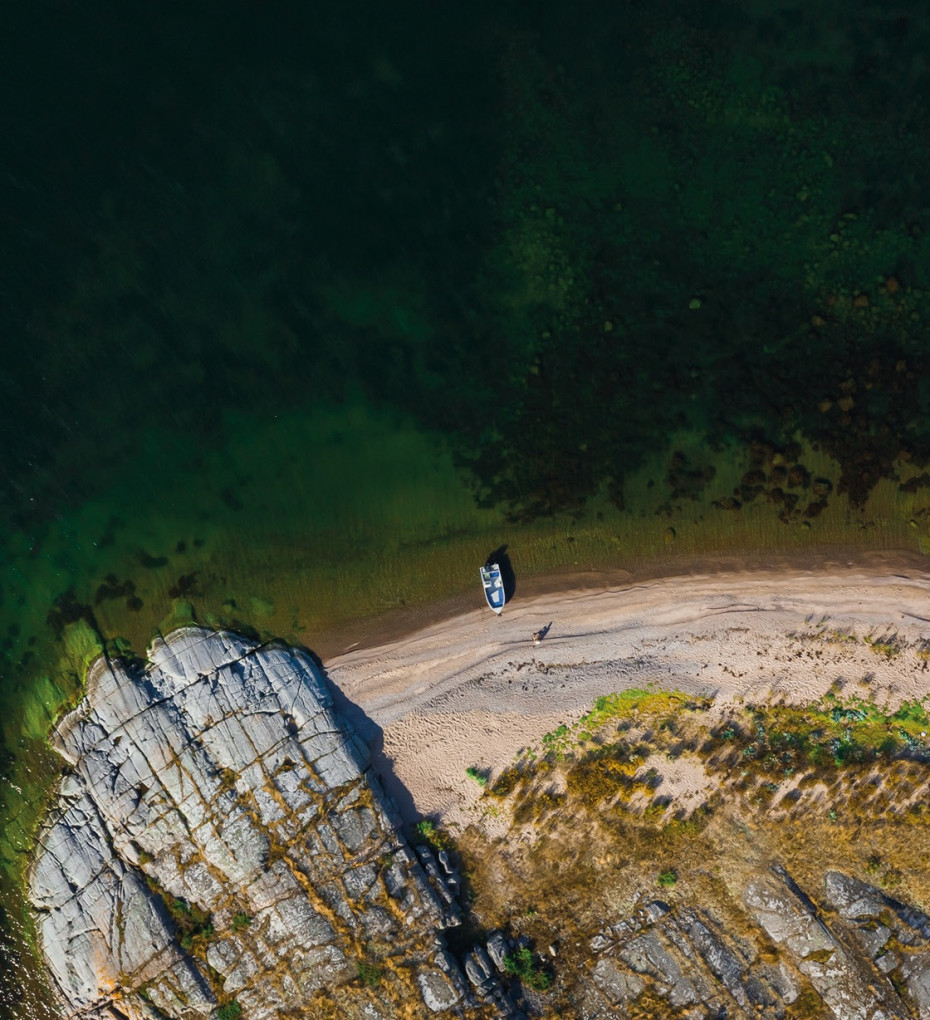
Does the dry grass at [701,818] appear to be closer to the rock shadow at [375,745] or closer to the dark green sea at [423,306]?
the rock shadow at [375,745]

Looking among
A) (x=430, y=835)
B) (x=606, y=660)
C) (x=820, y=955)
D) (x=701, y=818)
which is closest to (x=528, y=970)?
(x=430, y=835)

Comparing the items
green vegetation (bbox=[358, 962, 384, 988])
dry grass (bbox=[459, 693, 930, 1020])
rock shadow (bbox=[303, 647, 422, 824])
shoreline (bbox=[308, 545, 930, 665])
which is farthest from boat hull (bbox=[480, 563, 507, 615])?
green vegetation (bbox=[358, 962, 384, 988])

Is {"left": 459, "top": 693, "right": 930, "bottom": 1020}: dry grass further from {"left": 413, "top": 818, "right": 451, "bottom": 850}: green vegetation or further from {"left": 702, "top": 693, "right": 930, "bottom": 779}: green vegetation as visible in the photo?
{"left": 413, "top": 818, "right": 451, "bottom": 850}: green vegetation

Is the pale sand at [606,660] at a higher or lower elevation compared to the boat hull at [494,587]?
lower

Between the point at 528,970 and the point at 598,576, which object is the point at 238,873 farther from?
the point at 598,576

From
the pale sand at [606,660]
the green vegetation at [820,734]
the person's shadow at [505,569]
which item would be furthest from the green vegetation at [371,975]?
the green vegetation at [820,734]

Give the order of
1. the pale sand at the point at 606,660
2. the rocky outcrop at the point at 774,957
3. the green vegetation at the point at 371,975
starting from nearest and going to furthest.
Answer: the rocky outcrop at the point at 774,957
the green vegetation at the point at 371,975
the pale sand at the point at 606,660

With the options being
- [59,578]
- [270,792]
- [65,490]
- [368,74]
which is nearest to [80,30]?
[368,74]
